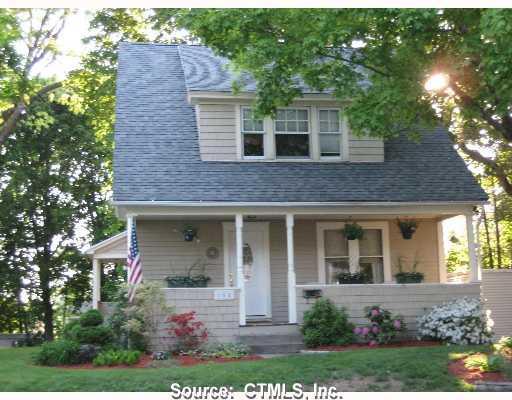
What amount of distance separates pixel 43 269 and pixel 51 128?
6.13m

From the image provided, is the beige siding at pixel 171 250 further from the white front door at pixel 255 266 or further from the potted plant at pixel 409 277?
the potted plant at pixel 409 277

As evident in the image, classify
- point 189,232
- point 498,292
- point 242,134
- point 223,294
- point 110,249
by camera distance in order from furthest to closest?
point 110,249 < point 498,292 < point 242,134 < point 189,232 < point 223,294

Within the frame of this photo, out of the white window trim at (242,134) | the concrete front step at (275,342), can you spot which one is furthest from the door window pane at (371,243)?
the concrete front step at (275,342)

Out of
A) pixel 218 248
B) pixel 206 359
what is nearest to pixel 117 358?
pixel 206 359

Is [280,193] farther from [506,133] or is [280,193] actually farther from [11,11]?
[11,11]

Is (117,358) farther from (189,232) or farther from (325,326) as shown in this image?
(325,326)

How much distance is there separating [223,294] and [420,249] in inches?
219

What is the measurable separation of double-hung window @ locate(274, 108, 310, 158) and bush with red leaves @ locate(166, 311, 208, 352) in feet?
15.7

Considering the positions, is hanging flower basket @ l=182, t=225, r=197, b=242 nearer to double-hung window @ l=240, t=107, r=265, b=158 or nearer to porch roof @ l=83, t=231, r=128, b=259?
double-hung window @ l=240, t=107, r=265, b=158

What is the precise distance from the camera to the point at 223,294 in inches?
589

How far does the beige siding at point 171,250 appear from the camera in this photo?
54.4 ft

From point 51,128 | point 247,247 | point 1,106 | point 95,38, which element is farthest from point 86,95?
point 247,247

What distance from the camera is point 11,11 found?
19281 mm

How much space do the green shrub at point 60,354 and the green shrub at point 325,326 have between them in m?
4.49
